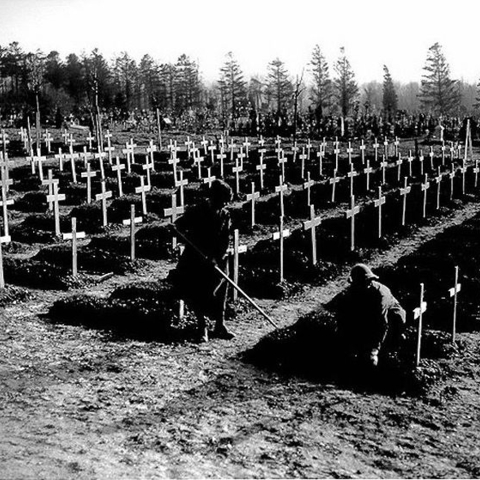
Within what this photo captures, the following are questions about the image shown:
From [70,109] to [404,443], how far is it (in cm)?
5726

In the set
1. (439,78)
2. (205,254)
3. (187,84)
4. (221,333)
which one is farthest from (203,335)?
(187,84)

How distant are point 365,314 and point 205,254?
215 centimetres

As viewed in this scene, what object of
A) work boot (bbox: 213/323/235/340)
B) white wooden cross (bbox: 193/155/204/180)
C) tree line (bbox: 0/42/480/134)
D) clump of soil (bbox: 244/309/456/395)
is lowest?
clump of soil (bbox: 244/309/456/395)

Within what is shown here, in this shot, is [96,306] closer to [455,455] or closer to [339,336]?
[339,336]

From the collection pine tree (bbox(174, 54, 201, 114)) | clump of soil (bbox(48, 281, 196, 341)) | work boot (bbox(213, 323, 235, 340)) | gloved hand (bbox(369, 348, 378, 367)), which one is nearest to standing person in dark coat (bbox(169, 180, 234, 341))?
work boot (bbox(213, 323, 235, 340))

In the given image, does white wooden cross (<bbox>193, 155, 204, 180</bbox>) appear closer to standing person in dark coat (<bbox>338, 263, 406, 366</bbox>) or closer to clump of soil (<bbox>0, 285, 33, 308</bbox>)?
clump of soil (<bbox>0, 285, 33, 308</bbox>)

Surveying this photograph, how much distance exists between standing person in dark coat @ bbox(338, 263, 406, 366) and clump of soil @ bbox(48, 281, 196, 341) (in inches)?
83.5

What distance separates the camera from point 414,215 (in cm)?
1923

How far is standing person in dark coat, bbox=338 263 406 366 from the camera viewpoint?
7.64 meters

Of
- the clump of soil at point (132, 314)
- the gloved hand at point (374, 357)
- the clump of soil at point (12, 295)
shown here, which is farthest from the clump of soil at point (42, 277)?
the gloved hand at point (374, 357)

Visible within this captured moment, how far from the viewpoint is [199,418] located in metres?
6.45

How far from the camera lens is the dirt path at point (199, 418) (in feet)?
18.2

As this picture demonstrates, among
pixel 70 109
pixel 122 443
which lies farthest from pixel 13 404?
pixel 70 109

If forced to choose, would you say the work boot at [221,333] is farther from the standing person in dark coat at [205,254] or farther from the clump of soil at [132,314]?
the clump of soil at [132,314]
